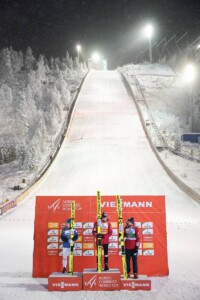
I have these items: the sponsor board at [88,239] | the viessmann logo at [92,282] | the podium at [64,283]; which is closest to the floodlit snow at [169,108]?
the sponsor board at [88,239]

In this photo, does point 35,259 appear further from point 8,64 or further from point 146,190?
point 8,64

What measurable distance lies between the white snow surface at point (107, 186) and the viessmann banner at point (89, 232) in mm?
416

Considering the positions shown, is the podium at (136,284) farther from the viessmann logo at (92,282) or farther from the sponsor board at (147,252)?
the sponsor board at (147,252)

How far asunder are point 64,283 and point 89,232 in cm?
131

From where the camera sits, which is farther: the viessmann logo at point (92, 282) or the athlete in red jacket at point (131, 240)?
the athlete in red jacket at point (131, 240)

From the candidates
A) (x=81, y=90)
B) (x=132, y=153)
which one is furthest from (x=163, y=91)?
(x=132, y=153)

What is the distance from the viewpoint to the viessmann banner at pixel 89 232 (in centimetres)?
877

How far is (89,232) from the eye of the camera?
8875mm

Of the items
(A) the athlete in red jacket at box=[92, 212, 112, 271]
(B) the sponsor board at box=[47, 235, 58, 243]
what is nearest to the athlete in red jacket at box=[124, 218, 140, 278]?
(A) the athlete in red jacket at box=[92, 212, 112, 271]

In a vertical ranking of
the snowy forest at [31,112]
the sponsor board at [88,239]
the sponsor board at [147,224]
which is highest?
the snowy forest at [31,112]

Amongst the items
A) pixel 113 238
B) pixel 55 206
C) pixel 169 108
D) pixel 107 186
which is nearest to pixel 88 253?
pixel 113 238

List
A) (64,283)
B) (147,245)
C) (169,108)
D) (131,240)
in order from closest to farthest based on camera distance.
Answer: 1. (64,283)
2. (131,240)
3. (147,245)
4. (169,108)

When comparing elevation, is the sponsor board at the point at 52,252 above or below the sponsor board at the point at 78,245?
below

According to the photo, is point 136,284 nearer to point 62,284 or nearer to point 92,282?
point 92,282
